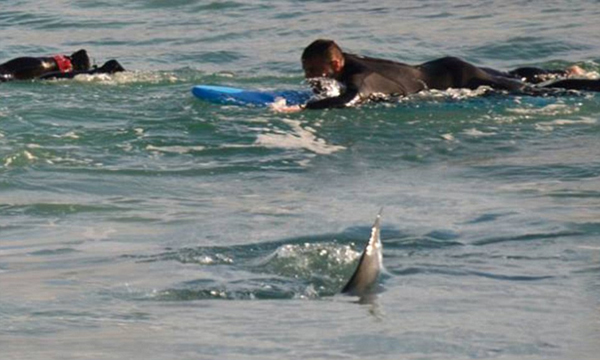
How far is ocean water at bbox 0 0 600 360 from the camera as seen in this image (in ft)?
19.0

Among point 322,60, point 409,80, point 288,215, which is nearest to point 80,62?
point 322,60

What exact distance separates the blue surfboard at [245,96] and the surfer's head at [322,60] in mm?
323

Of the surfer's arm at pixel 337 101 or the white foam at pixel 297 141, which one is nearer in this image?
the white foam at pixel 297 141

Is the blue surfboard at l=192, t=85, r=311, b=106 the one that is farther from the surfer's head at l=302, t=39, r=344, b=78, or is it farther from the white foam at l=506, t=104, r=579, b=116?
the white foam at l=506, t=104, r=579, b=116

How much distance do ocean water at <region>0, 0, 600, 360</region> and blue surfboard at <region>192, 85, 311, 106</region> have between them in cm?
16

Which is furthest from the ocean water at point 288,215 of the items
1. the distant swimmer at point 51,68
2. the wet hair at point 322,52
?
the wet hair at point 322,52

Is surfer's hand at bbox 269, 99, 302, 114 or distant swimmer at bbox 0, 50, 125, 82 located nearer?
surfer's hand at bbox 269, 99, 302, 114

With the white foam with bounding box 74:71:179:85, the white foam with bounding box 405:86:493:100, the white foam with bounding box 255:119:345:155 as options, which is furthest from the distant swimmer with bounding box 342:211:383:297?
the white foam with bounding box 74:71:179:85

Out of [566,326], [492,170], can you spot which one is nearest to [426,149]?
[492,170]

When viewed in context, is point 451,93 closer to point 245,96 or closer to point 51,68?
point 245,96

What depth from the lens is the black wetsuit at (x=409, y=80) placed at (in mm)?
12680

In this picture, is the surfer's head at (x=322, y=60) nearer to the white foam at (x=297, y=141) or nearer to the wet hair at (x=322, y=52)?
the wet hair at (x=322, y=52)

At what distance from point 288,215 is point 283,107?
4.06 m

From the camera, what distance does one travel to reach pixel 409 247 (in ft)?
25.4
